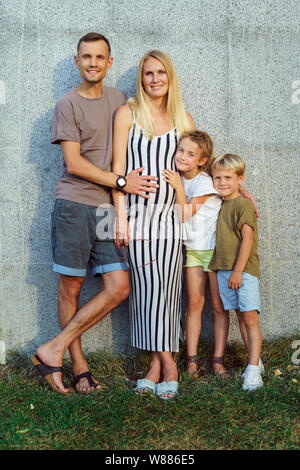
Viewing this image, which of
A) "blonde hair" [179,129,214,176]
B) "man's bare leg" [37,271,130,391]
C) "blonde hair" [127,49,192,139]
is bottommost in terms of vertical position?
"man's bare leg" [37,271,130,391]

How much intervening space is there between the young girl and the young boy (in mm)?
81

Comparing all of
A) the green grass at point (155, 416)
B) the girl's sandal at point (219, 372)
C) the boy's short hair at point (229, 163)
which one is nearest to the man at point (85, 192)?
the green grass at point (155, 416)

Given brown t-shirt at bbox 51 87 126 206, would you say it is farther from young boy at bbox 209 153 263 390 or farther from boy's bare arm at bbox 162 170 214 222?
young boy at bbox 209 153 263 390

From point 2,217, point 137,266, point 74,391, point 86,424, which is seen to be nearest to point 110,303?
point 137,266

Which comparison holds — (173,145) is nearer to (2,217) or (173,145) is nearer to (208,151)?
(208,151)

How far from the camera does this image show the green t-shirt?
3.39 metres

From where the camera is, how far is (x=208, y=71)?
3789 millimetres

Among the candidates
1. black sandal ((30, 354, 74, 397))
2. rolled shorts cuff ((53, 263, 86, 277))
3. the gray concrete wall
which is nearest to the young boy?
the gray concrete wall

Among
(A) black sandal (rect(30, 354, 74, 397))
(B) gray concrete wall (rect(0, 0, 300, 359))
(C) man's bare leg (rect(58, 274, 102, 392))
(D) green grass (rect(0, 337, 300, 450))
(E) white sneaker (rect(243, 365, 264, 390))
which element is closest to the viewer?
(D) green grass (rect(0, 337, 300, 450))

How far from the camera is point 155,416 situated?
2.96 m

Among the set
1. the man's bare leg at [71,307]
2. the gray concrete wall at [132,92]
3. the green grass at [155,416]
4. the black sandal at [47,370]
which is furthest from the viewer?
the gray concrete wall at [132,92]

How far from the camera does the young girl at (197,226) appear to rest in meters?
3.44

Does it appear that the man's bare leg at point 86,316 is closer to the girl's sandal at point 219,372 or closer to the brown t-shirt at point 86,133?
the brown t-shirt at point 86,133

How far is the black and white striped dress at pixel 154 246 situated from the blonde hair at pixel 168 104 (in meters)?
0.06
